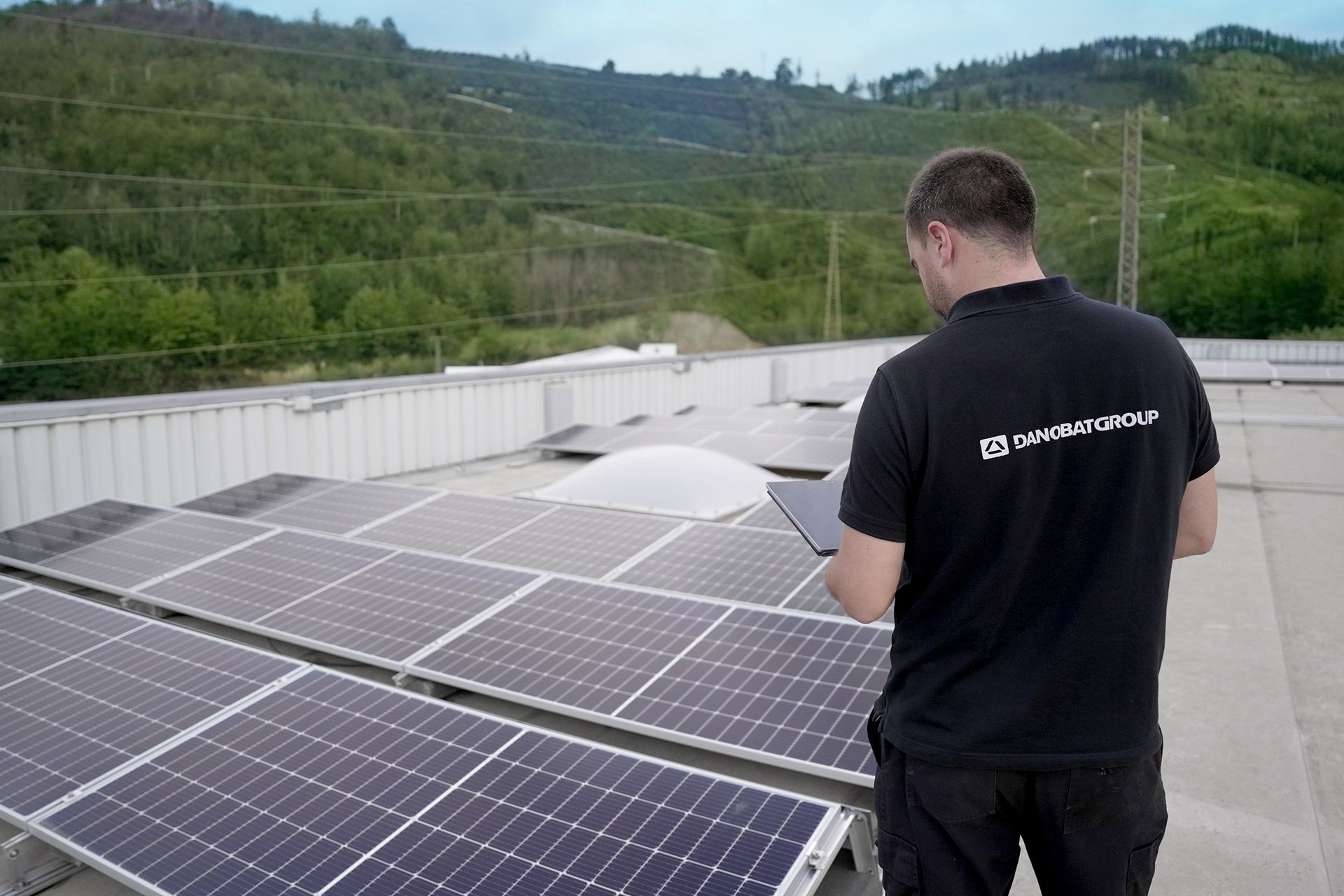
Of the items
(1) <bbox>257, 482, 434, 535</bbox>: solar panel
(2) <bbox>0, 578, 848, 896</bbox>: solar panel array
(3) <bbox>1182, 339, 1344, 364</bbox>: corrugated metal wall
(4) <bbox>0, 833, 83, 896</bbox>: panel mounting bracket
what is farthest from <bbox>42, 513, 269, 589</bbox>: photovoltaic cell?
(3) <bbox>1182, 339, 1344, 364</bbox>: corrugated metal wall

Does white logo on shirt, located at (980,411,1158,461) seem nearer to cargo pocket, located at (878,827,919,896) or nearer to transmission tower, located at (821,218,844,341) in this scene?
cargo pocket, located at (878,827,919,896)

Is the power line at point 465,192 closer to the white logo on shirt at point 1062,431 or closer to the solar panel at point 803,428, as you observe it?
the solar panel at point 803,428

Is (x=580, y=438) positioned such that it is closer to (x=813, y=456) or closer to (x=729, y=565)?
(x=813, y=456)

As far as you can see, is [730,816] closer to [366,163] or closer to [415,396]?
[415,396]

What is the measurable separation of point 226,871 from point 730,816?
153cm

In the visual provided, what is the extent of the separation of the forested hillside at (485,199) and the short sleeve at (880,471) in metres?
56.2

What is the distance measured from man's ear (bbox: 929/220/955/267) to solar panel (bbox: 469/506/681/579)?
3970 mm

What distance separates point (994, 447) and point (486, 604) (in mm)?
3588

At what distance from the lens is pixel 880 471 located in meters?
2.02

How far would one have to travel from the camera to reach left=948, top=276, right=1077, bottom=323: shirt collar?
2.05 metres

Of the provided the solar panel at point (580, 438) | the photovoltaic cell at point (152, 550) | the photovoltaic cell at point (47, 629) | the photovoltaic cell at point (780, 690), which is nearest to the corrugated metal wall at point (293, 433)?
the solar panel at point (580, 438)

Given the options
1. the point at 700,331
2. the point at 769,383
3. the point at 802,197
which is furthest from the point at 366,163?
the point at 769,383

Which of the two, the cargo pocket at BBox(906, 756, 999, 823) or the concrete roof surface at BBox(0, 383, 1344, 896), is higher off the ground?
the cargo pocket at BBox(906, 756, 999, 823)

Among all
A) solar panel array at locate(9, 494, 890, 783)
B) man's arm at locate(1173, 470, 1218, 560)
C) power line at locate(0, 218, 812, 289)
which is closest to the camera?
man's arm at locate(1173, 470, 1218, 560)
